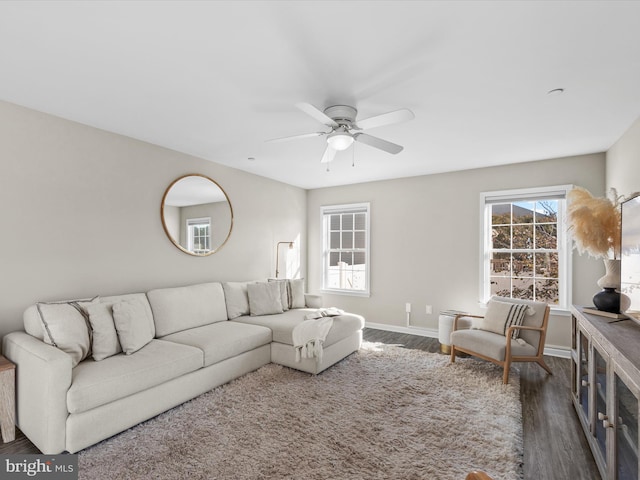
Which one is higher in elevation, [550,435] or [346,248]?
[346,248]

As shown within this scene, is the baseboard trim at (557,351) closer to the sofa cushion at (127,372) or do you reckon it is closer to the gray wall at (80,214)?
the sofa cushion at (127,372)

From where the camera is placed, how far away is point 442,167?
4.68 meters

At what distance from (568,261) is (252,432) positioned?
4150mm

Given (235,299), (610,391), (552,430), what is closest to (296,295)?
(235,299)

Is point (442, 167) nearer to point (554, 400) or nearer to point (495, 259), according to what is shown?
point (495, 259)

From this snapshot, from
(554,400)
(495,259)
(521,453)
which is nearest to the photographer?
(521,453)

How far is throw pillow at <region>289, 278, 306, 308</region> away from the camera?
15.4 feet

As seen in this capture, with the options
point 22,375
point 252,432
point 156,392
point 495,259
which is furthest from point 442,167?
point 22,375

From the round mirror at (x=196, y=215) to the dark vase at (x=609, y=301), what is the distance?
4.07 meters

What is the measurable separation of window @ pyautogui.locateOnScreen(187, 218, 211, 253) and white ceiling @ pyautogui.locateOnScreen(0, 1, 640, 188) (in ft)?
3.75

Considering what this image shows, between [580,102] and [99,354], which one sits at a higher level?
[580,102]

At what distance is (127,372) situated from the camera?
242 cm

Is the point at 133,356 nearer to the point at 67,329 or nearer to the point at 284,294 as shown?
the point at 67,329

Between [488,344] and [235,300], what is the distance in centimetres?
296
